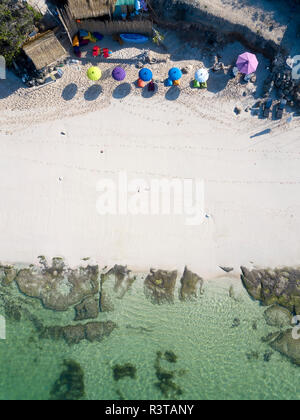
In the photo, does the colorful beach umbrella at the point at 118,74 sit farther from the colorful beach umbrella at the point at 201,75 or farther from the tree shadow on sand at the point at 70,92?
the colorful beach umbrella at the point at 201,75

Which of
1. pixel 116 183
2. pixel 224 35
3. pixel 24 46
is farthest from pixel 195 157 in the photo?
pixel 24 46

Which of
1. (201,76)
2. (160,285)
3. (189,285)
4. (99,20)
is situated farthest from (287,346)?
(99,20)

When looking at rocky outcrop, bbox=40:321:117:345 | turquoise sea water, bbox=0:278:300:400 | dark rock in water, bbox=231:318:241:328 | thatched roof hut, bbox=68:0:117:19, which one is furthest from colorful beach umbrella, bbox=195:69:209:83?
rocky outcrop, bbox=40:321:117:345

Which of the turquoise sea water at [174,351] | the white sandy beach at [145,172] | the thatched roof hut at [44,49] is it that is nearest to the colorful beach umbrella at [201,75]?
the white sandy beach at [145,172]

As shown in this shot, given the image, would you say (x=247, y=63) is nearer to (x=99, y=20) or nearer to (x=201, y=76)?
(x=201, y=76)

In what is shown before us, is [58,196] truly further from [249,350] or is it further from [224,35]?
[249,350]

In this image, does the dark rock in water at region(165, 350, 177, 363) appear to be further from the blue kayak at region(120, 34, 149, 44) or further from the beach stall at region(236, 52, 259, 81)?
the blue kayak at region(120, 34, 149, 44)
